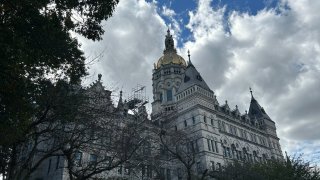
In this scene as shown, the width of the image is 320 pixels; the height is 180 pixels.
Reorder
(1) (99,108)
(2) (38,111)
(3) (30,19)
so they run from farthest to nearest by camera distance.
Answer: (1) (99,108), (2) (38,111), (3) (30,19)

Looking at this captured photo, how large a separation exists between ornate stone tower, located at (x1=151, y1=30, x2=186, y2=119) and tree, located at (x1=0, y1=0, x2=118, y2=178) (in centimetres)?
4807

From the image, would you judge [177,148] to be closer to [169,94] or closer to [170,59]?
[169,94]

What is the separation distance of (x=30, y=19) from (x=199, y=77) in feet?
144

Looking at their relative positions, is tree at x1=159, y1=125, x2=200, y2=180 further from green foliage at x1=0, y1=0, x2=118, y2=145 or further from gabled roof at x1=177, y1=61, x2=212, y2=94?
gabled roof at x1=177, y1=61, x2=212, y2=94

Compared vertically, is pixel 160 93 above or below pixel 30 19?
above

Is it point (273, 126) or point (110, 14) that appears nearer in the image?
point (110, 14)

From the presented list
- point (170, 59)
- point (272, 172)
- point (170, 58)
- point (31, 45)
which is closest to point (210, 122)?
point (272, 172)

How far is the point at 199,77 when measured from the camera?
54719mm

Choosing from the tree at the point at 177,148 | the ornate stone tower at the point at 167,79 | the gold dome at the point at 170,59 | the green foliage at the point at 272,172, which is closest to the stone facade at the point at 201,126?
the ornate stone tower at the point at 167,79

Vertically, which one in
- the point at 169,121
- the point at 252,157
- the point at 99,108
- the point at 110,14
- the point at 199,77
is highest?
the point at 199,77

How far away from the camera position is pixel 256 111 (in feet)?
225

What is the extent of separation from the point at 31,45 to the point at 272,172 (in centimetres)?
2765

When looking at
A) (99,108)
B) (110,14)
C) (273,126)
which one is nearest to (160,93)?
(273,126)

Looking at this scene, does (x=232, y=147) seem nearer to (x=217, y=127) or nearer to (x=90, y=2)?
(x=217, y=127)
